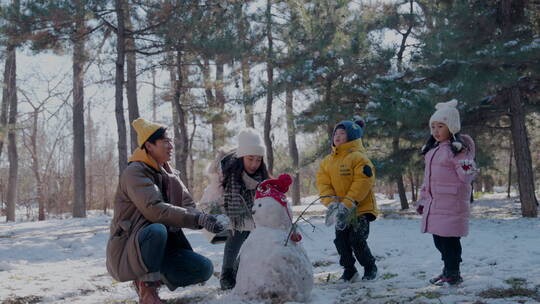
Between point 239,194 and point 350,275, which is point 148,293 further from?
point 350,275

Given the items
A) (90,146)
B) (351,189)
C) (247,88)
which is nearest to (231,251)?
(351,189)

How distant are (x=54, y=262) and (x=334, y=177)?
464 centimetres

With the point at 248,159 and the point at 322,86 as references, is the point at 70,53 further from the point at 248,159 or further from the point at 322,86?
the point at 248,159

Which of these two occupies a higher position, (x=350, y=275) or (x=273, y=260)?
(x=273, y=260)

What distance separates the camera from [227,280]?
421 centimetres

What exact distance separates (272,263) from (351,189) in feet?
4.06

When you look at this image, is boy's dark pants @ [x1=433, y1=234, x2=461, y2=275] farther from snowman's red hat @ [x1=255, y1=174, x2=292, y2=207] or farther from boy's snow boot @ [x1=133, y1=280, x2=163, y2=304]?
boy's snow boot @ [x1=133, y1=280, x2=163, y2=304]

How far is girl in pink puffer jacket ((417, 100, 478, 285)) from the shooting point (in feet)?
13.0

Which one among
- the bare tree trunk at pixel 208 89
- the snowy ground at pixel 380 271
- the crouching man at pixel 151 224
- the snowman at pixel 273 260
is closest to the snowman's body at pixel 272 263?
the snowman at pixel 273 260

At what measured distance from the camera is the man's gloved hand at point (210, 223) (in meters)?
3.36

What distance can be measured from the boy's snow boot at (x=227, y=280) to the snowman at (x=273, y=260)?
0.70 m

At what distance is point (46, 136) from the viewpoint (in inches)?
1114

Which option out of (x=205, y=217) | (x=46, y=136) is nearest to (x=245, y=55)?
(x=205, y=217)

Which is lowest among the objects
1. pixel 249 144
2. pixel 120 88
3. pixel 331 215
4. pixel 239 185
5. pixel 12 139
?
pixel 331 215
